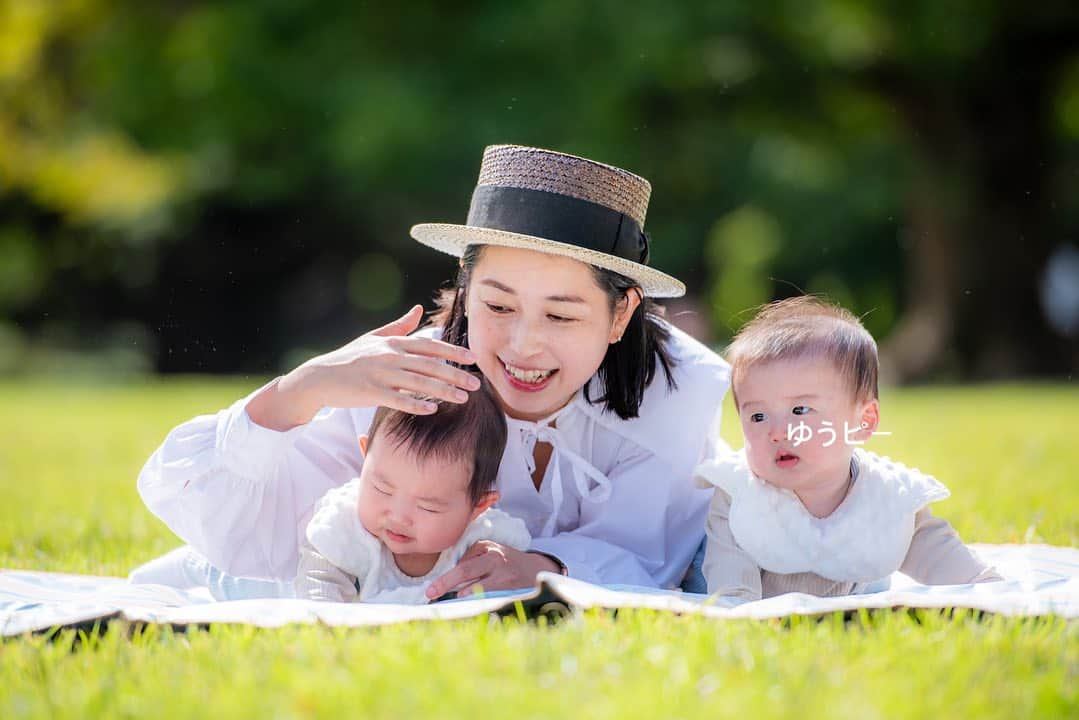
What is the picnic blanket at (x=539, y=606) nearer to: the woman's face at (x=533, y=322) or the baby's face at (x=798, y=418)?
the baby's face at (x=798, y=418)

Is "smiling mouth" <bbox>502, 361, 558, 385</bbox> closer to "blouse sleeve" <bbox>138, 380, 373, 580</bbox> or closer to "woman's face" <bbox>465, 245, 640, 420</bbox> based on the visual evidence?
"woman's face" <bbox>465, 245, 640, 420</bbox>

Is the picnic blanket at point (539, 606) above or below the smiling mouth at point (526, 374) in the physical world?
below

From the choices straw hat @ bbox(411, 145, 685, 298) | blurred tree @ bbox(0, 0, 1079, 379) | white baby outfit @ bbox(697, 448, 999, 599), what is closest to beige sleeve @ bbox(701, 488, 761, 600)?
white baby outfit @ bbox(697, 448, 999, 599)

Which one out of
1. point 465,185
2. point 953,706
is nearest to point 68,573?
point 953,706

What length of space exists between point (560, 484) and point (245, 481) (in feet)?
2.95

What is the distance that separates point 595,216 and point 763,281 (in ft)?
94.1

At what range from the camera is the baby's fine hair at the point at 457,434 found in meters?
3.13

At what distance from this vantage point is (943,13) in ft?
46.9

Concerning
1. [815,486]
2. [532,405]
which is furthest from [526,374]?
[815,486]

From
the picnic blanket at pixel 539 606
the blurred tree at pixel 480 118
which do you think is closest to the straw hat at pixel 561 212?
the picnic blanket at pixel 539 606

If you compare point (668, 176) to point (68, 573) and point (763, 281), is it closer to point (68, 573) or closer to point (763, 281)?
point (763, 281)

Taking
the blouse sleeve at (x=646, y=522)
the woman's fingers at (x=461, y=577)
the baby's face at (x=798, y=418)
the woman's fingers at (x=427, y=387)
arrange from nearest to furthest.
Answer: the woman's fingers at (x=427, y=387)
the woman's fingers at (x=461, y=577)
the baby's face at (x=798, y=418)
the blouse sleeve at (x=646, y=522)

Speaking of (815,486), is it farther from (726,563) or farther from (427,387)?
(427,387)

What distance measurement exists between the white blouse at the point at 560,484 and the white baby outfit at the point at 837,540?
305 mm
